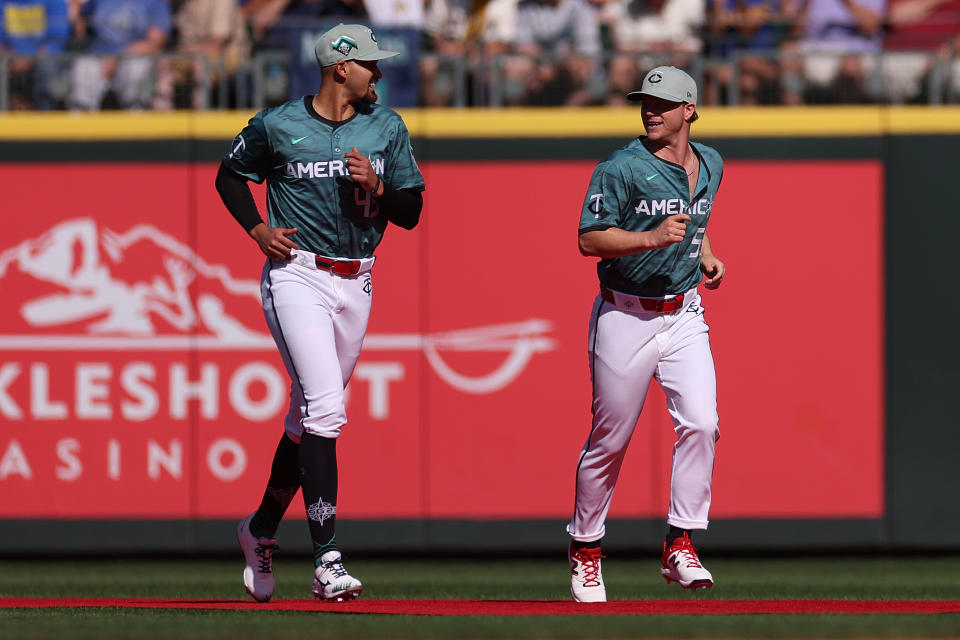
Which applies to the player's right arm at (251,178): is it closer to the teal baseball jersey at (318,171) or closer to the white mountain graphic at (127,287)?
the teal baseball jersey at (318,171)

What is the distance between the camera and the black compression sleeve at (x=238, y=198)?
216 inches

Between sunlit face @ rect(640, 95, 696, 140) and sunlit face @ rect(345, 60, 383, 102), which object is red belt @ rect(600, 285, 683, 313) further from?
sunlit face @ rect(345, 60, 383, 102)

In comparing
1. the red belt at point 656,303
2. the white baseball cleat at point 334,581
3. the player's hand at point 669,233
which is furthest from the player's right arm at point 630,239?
the white baseball cleat at point 334,581

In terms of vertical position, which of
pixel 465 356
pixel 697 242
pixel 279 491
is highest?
pixel 697 242

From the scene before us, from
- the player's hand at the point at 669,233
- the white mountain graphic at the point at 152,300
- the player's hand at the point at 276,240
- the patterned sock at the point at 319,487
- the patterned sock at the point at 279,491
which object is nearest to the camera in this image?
the player's hand at the point at 669,233

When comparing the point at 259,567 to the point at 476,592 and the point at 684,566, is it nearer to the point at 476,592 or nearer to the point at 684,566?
the point at 684,566

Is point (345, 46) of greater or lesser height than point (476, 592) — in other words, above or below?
above

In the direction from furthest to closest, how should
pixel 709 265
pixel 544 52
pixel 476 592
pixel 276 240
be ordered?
pixel 544 52
pixel 476 592
pixel 709 265
pixel 276 240

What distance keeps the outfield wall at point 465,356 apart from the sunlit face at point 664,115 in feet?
10.8

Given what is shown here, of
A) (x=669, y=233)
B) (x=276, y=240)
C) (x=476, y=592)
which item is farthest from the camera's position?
(x=476, y=592)

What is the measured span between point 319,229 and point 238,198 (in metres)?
0.34

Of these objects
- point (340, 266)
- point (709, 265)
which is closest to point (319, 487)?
point (340, 266)

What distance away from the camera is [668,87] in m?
5.47

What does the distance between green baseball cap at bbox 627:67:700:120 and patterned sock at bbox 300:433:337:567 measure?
1.73m
